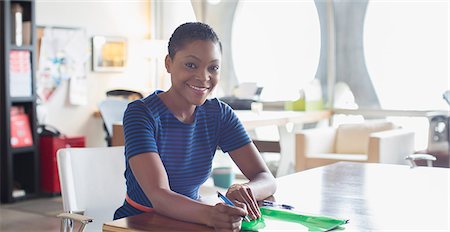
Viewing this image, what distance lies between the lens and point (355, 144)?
578 cm

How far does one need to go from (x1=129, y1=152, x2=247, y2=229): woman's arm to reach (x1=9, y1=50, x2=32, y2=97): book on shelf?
171 inches

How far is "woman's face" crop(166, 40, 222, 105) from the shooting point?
1.93 m

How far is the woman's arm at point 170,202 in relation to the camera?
1.59 metres

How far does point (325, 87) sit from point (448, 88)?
126 centimetres

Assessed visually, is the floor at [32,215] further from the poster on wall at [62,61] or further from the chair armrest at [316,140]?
the poster on wall at [62,61]

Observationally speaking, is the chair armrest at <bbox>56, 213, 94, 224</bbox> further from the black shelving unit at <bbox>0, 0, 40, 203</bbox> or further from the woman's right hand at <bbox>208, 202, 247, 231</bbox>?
the black shelving unit at <bbox>0, 0, 40, 203</bbox>

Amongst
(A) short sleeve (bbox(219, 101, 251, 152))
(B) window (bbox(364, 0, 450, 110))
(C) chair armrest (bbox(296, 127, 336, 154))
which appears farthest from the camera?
(B) window (bbox(364, 0, 450, 110))

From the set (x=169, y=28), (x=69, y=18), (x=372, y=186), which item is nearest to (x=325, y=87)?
(x=169, y=28)

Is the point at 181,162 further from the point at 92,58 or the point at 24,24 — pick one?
the point at 92,58

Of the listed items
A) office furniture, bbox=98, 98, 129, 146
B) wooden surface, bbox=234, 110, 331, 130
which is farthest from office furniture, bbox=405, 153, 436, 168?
office furniture, bbox=98, 98, 129, 146

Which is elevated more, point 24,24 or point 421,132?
point 24,24

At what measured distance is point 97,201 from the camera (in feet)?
Answer: 7.88

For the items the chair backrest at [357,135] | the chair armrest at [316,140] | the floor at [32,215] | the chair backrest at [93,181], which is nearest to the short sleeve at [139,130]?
the chair backrest at [93,181]

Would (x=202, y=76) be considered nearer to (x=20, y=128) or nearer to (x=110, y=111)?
(x=110, y=111)
